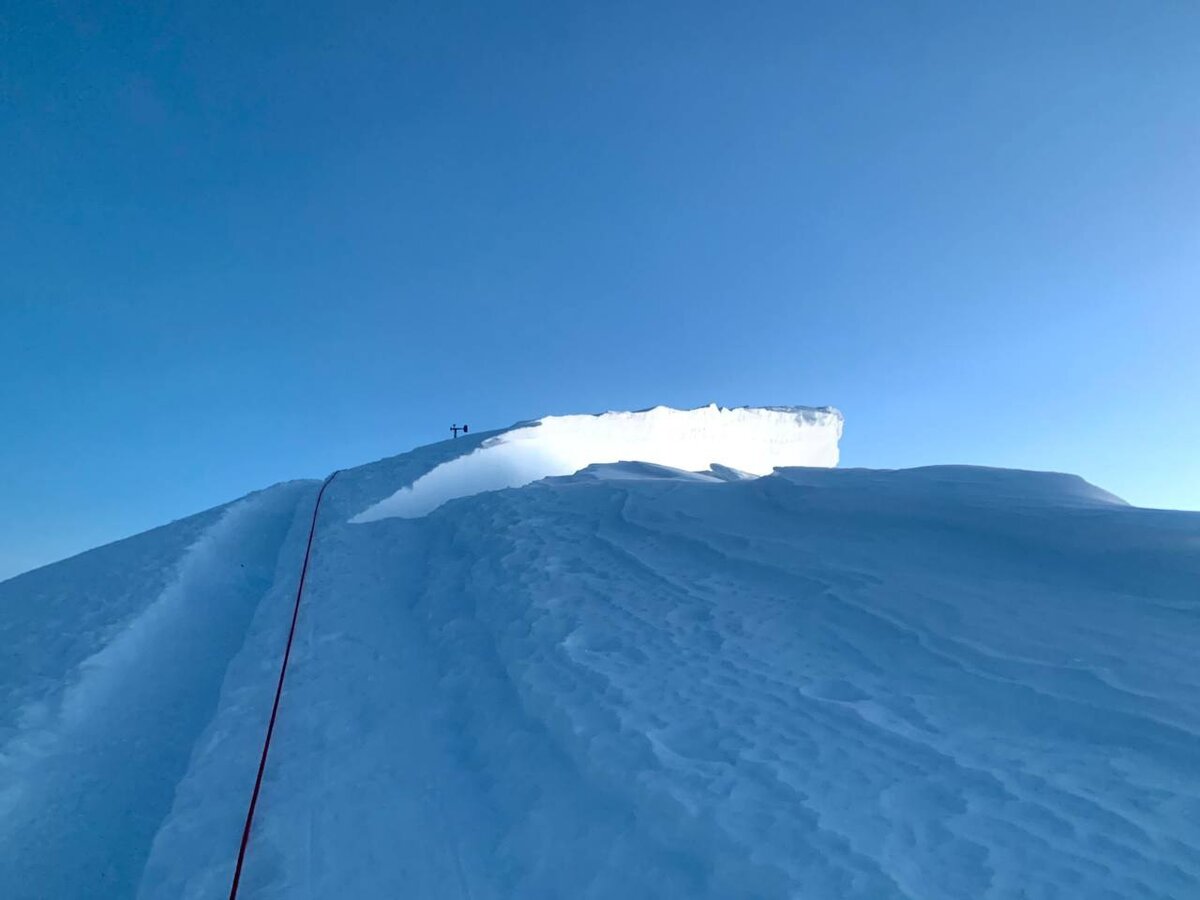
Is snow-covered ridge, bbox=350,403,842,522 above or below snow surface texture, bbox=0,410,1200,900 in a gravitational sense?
above

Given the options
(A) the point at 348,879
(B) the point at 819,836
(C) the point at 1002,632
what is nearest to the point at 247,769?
(A) the point at 348,879

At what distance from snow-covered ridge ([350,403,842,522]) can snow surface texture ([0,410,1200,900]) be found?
7.86ft

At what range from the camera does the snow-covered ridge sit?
9461 millimetres

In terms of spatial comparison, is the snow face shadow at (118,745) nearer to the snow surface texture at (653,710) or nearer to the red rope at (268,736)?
the snow surface texture at (653,710)

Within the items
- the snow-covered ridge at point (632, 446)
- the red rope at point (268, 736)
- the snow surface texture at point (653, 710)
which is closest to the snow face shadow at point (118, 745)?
the snow surface texture at point (653, 710)

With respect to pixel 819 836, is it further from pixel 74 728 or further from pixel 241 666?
pixel 74 728

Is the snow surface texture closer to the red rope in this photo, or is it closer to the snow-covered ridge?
the red rope

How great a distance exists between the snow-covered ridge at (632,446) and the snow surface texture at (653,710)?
2394mm

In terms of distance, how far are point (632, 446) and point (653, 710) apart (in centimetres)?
978

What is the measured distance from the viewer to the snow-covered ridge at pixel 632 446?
9461 millimetres

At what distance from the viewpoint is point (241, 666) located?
5.16 metres

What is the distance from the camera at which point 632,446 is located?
13.6m

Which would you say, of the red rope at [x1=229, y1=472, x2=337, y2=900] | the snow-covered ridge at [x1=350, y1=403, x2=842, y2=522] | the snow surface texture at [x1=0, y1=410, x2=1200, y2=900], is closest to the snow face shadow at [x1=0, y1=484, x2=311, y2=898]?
the snow surface texture at [x1=0, y1=410, x2=1200, y2=900]

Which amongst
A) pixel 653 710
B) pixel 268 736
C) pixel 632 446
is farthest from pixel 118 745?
pixel 632 446
